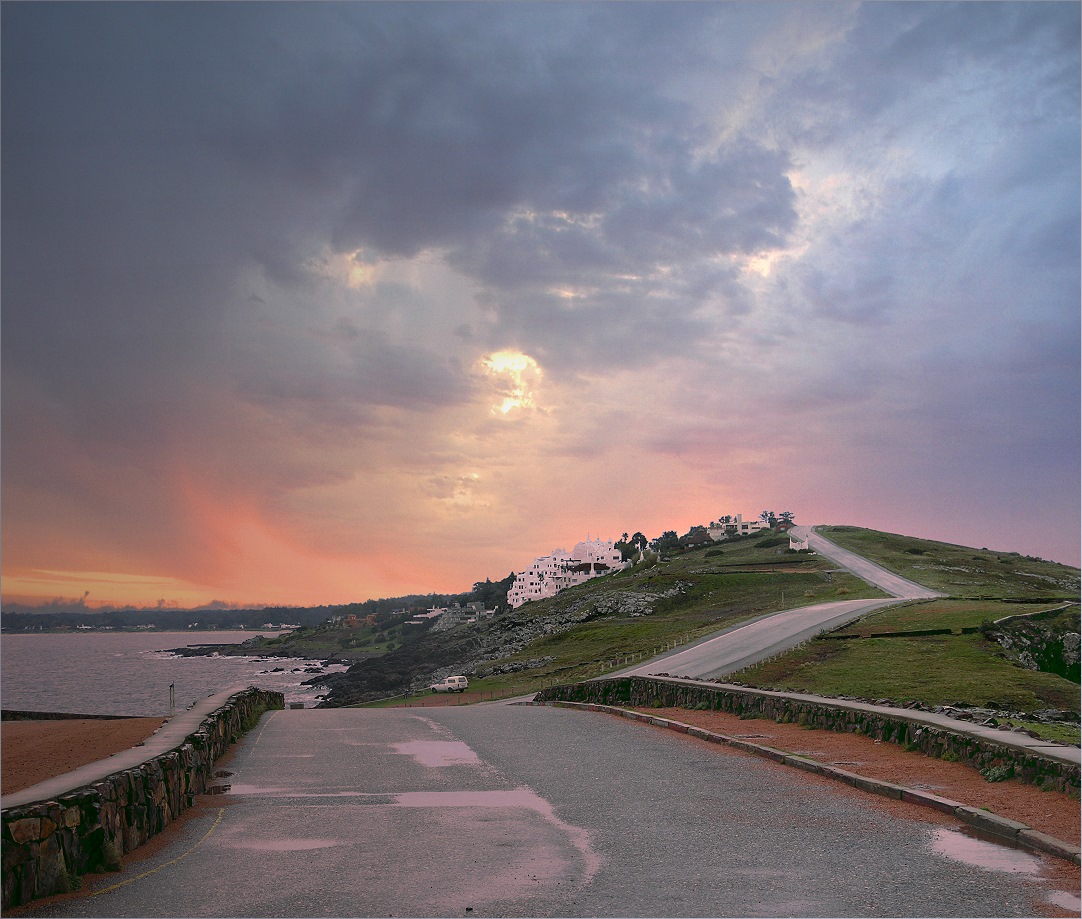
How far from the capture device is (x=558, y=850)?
29.5ft

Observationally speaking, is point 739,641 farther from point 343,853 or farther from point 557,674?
point 343,853

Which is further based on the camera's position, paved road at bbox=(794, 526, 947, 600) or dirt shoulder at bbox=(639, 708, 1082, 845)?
paved road at bbox=(794, 526, 947, 600)

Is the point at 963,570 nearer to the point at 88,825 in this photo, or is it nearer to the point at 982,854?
the point at 982,854

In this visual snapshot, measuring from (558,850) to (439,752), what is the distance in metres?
8.58

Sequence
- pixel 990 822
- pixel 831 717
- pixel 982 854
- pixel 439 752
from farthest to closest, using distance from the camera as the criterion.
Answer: pixel 831 717 → pixel 439 752 → pixel 990 822 → pixel 982 854

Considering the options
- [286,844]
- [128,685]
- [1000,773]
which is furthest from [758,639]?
[128,685]

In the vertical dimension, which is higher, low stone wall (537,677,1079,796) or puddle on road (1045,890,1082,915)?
low stone wall (537,677,1079,796)

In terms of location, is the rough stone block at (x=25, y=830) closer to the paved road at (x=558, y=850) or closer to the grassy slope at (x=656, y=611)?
the paved road at (x=558, y=850)

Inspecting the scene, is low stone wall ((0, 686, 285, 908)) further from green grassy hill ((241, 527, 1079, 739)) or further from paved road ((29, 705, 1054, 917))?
green grassy hill ((241, 527, 1079, 739))

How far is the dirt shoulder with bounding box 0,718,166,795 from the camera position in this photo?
53.1 ft

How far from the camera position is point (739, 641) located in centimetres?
5731

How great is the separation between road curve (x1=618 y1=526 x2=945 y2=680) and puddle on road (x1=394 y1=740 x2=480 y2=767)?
19.9 m

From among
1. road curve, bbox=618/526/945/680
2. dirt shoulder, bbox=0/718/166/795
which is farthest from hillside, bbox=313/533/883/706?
dirt shoulder, bbox=0/718/166/795

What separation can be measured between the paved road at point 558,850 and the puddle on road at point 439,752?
444mm
